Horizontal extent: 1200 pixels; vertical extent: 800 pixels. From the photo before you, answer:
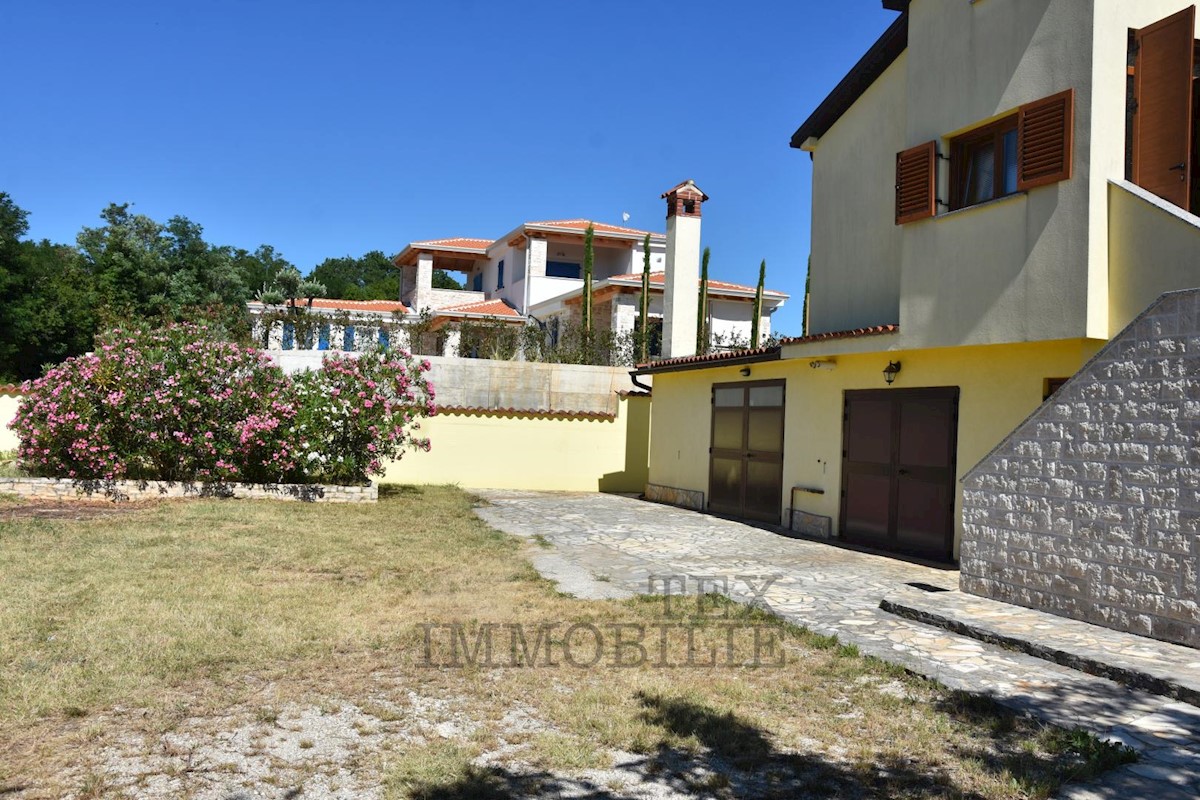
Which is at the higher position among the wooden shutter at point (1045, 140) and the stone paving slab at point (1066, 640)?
the wooden shutter at point (1045, 140)

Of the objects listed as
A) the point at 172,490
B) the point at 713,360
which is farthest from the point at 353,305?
the point at 713,360

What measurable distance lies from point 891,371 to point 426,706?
28.5 feet

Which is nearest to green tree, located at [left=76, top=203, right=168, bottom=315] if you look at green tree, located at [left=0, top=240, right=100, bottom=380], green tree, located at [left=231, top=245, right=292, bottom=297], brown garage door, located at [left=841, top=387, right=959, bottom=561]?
green tree, located at [left=0, top=240, right=100, bottom=380]

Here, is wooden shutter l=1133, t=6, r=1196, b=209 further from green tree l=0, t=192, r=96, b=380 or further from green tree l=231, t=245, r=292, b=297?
green tree l=231, t=245, r=292, b=297

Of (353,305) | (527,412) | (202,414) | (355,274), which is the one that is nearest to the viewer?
(202,414)

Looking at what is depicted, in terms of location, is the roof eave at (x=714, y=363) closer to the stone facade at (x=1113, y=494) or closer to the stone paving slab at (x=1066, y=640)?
the stone facade at (x=1113, y=494)

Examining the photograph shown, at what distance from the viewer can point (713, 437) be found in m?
17.3

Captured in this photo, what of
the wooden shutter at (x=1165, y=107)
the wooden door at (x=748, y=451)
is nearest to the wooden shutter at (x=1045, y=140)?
the wooden shutter at (x=1165, y=107)

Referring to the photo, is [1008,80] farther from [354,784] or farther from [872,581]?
[354,784]

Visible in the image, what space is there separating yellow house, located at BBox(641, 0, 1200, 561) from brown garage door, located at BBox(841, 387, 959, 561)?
3cm

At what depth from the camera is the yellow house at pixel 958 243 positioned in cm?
911

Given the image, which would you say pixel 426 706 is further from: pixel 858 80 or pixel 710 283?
pixel 710 283

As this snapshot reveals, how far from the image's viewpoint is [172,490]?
50.6 ft

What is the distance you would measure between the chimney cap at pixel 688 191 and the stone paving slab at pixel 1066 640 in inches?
484
